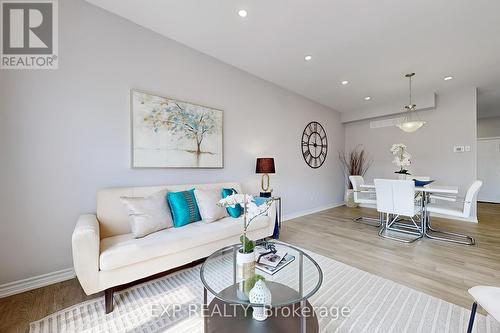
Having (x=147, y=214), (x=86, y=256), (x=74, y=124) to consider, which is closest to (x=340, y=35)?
(x=147, y=214)

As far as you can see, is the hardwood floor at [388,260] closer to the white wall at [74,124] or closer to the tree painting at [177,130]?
the white wall at [74,124]

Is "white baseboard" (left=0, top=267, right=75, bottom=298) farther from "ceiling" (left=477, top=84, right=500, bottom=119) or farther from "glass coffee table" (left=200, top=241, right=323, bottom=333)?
"ceiling" (left=477, top=84, right=500, bottom=119)

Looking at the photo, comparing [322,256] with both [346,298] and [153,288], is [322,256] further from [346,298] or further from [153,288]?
[153,288]

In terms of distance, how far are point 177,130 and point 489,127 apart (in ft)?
29.7

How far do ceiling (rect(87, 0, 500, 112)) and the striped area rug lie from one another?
251cm

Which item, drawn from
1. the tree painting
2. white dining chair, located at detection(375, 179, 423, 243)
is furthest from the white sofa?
white dining chair, located at detection(375, 179, 423, 243)

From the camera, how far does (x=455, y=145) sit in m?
4.29

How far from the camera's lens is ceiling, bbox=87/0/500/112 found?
2062mm

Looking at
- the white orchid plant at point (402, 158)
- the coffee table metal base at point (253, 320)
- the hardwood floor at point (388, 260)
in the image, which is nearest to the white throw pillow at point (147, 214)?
the hardwood floor at point (388, 260)

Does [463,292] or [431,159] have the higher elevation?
[431,159]

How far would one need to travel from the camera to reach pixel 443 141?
4.45 m

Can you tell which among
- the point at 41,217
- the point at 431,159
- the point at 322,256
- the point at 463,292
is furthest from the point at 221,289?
the point at 431,159

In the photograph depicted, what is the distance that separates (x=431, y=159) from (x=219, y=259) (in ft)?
17.8

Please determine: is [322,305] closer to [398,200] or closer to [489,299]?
[489,299]
